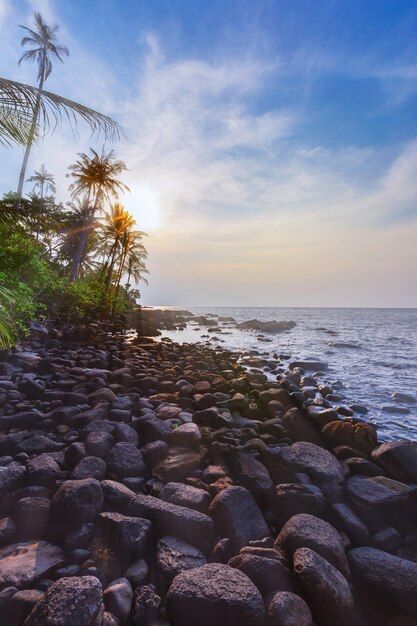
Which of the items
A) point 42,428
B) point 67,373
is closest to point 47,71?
point 67,373

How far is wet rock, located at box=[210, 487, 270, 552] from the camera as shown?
308cm

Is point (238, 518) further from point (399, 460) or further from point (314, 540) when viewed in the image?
point (399, 460)

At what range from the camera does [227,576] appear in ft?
7.78


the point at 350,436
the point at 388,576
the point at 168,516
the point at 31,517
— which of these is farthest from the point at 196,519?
the point at 350,436

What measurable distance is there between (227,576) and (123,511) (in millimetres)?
1288

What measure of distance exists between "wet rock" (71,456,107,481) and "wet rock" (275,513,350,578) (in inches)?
81.9

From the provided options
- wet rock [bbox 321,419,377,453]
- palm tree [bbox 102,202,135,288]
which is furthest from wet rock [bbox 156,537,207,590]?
palm tree [bbox 102,202,135,288]

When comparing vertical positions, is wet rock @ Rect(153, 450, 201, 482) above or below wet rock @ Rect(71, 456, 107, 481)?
below

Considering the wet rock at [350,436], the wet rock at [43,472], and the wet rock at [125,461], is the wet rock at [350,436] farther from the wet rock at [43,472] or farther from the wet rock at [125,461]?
the wet rock at [43,472]

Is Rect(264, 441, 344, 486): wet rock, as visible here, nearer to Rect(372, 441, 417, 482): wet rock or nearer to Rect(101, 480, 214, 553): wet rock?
Rect(372, 441, 417, 482): wet rock

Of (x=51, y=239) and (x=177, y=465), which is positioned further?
(x=51, y=239)

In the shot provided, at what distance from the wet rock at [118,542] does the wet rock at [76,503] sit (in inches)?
5.8

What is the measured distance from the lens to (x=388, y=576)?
2604mm

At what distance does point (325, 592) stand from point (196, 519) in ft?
4.00
